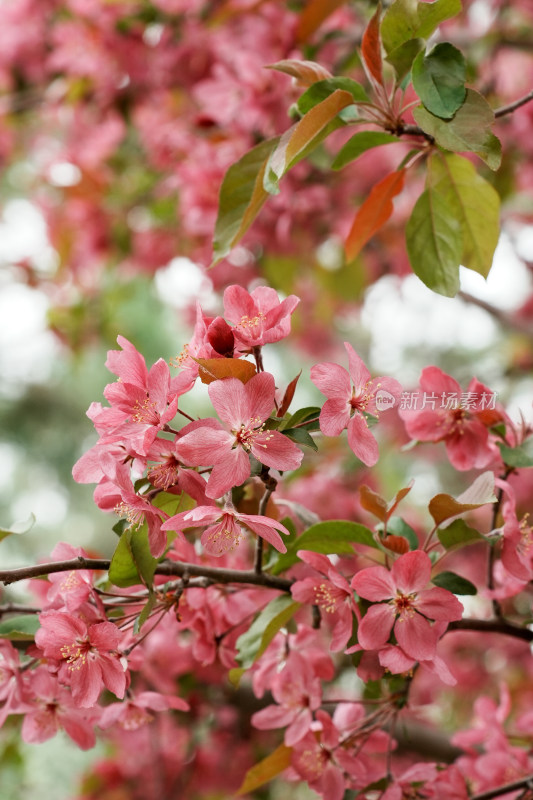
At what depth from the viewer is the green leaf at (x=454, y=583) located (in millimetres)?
691

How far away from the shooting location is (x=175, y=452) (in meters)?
0.59

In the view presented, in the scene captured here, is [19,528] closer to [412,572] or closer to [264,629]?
[264,629]

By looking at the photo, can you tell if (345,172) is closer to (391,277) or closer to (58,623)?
(391,277)

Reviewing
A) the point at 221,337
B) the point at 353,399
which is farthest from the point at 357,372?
the point at 221,337

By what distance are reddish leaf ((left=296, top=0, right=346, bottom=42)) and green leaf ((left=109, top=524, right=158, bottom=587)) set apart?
3.16 feet

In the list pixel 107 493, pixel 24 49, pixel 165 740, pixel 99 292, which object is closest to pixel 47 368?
pixel 99 292

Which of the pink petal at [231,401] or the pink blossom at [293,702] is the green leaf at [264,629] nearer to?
the pink blossom at [293,702]

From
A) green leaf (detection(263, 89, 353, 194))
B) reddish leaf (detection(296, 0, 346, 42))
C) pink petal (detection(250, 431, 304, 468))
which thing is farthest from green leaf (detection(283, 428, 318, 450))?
reddish leaf (detection(296, 0, 346, 42))

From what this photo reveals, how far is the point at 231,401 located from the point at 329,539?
0.22 m

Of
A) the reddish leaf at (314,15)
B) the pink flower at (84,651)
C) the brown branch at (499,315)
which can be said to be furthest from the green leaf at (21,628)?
the brown branch at (499,315)

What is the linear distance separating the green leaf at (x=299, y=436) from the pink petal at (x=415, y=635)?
18cm

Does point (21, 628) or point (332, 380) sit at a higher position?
point (332, 380)

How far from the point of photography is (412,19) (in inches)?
27.6

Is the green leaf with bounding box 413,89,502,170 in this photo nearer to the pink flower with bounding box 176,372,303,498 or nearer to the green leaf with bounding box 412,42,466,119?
the green leaf with bounding box 412,42,466,119
